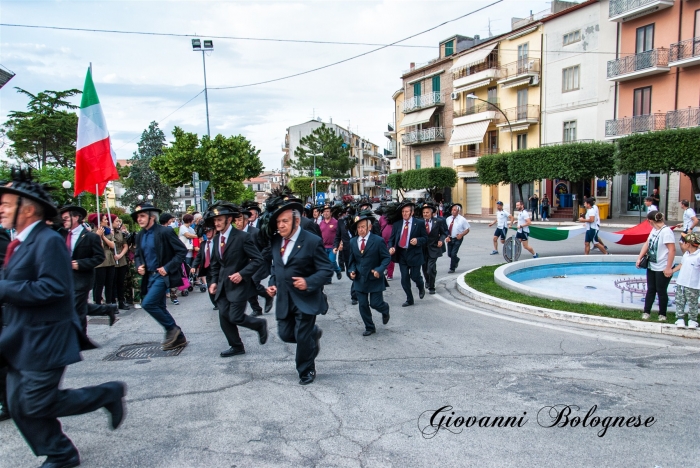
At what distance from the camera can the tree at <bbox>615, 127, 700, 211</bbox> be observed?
933 inches

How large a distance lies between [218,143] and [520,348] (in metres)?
28.9

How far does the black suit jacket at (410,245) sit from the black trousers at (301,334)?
12.4 feet

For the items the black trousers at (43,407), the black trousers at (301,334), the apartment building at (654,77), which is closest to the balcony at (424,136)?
the apartment building at (654,77)

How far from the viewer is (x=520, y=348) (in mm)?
6055

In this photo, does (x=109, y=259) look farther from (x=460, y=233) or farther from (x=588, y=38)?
(x=588, y=38)

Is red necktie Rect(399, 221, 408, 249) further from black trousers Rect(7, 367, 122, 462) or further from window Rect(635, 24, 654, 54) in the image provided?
window Rect(635, 24, 654, 54)

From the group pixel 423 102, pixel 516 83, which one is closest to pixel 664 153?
pixel 516 83

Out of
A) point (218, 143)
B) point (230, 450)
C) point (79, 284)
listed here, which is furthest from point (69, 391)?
point (218, 143)

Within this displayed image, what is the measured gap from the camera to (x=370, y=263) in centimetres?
700

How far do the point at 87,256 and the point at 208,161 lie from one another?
86.0ft

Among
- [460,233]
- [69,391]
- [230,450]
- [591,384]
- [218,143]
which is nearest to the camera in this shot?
[69,391]

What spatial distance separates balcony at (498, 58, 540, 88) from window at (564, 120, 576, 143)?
4.39m

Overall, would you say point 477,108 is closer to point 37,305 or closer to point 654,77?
point 654,77

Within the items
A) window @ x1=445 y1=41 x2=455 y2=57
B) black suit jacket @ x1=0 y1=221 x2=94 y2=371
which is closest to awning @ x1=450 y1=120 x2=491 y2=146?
window @ x1=445 y1=41 x2=455 y2=57
